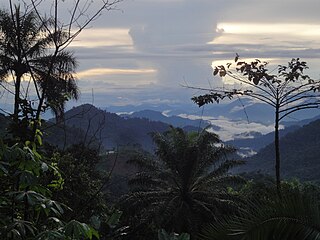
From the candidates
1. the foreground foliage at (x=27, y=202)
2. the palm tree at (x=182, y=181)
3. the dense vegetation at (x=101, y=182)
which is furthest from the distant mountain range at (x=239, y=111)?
the foreground foliage at (x=27, y=202)

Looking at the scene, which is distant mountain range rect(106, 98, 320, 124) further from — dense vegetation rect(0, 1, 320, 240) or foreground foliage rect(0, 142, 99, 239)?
foreground foliage rect(0, 142, 99, 239)

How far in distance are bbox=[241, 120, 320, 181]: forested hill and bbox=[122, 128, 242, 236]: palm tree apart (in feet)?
102

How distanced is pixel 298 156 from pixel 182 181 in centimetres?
4273

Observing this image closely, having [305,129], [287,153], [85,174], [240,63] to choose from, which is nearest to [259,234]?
[240,63]

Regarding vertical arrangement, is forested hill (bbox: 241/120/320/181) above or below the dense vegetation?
below

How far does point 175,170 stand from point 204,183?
3.62 feet

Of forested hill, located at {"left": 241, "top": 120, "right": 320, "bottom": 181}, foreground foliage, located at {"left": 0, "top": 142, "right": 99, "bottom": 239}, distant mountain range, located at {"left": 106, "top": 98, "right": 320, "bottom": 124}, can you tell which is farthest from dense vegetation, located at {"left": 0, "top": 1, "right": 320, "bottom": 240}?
forested hill, located at {"left": 241, "top": 120, "right": 320, "bottom": 181}

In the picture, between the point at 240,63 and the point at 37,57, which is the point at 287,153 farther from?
the point at 240,63

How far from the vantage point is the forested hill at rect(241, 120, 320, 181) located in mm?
49969

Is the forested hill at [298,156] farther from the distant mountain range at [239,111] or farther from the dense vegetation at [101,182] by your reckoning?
the dense vegetation at [101,182]

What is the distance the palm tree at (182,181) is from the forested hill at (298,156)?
3094cm

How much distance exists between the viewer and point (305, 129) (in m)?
64.0

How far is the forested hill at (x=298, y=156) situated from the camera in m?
50.0

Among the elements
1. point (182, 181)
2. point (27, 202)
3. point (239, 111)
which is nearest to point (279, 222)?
point (27, 202)
